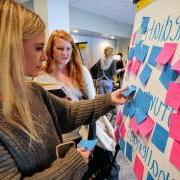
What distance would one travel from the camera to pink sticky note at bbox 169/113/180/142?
1.96 feet

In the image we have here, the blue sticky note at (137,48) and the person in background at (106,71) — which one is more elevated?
the blue sticky note at (137,48)

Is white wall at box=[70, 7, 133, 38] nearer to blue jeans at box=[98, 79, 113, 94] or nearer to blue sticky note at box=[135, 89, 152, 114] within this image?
blue jeans at box=[98, 79, 113, 94]

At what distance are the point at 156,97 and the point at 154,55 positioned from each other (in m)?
0.15

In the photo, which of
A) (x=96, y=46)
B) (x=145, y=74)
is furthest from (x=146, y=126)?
(x=96, y=46)

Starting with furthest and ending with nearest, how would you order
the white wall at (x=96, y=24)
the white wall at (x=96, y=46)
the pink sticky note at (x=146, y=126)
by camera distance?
the white wall at (x=96, y=46) → the white wall at (x=96, y=24) → the pink sticky note at (x=146, y=126)

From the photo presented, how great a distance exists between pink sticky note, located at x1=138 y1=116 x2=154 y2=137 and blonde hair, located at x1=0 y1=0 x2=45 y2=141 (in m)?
0.37

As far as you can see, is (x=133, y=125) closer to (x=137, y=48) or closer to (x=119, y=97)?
(x=119, y=97)

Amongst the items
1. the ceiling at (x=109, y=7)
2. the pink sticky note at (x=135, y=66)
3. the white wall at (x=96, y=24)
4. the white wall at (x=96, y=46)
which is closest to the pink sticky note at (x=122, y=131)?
the pink sticky note at (x=135, y=66)

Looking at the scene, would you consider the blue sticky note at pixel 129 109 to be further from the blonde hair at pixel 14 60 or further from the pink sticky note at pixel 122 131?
the blonde hair at pixel 14 60

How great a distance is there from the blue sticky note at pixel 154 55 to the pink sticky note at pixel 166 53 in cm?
3

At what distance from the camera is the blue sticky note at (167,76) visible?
A: 640 mm

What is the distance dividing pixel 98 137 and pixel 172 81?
0.97 metres

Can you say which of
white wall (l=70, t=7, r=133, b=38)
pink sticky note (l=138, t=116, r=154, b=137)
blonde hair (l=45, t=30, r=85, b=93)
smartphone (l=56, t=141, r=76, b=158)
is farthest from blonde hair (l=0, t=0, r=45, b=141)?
white wall (l=70, t=7, r=133, b=38)

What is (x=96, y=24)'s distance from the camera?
665cm
